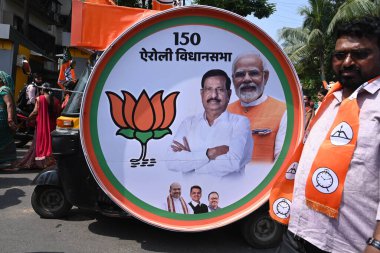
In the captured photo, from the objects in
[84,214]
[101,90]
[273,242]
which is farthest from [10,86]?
[273,242]

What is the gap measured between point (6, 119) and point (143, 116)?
418 centimetres

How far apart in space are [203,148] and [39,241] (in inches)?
74.9

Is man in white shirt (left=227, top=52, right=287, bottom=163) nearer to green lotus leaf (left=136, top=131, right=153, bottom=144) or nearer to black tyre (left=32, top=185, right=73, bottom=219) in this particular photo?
green lotus leaf (left=136, top=131, right=153, bottom=144)

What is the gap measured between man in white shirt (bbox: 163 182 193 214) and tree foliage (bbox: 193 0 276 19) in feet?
51.1

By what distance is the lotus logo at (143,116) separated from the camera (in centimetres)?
366

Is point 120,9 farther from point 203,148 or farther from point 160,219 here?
point 160,219

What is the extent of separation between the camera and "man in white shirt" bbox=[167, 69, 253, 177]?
3.71 m

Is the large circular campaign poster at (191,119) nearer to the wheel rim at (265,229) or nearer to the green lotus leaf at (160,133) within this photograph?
the green lotus leaf at (160,133)

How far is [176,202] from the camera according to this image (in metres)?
3.75

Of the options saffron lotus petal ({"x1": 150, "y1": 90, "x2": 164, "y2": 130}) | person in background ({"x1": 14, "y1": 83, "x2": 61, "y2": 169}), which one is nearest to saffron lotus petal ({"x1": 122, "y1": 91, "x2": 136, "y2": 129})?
saffron lotus petal ({"x1": 150, "y1": 90, "x2": 164, "y2": 130})

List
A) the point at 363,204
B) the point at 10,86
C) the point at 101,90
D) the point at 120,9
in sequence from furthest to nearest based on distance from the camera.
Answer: the point at 10,86 → the point at 120,9 → the point at 101,90 → the point at 363,204

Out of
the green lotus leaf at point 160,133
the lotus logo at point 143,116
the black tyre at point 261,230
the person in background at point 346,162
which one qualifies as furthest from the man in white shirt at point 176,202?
the person in background at point 346,162

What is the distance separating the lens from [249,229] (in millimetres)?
4094

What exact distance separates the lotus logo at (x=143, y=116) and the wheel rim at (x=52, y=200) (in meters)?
1.61
